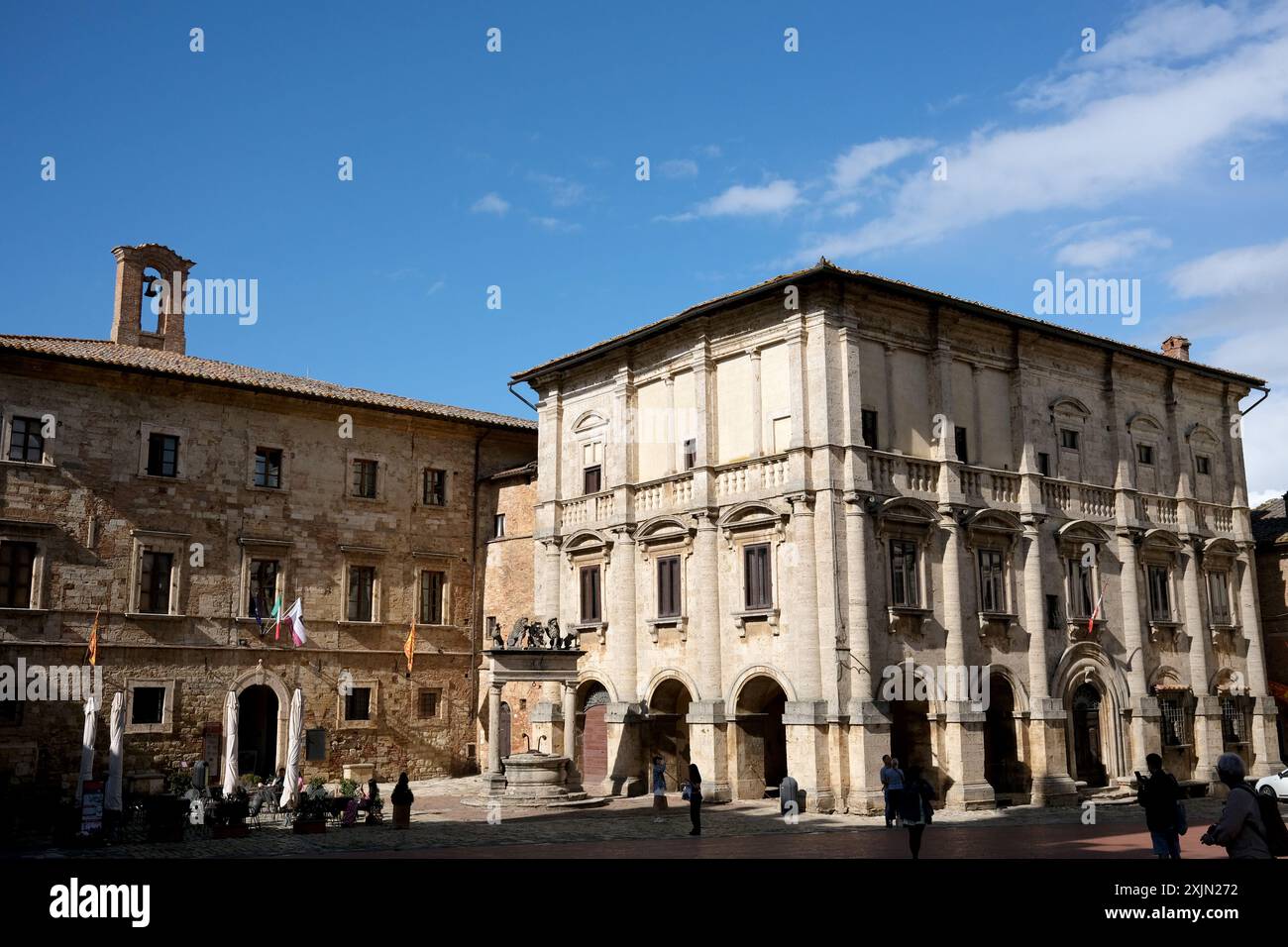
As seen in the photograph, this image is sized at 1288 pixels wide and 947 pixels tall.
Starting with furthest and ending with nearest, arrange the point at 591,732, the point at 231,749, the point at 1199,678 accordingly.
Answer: the point at 1199,678
the point at 591,732
the point at 231,749

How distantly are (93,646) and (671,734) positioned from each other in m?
15.1

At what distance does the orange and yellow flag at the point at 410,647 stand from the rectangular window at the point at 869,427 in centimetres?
1519

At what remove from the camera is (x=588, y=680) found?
31.3 metres

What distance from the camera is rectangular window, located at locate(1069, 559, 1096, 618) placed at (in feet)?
98.3

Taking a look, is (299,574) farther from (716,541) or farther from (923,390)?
(923,390)

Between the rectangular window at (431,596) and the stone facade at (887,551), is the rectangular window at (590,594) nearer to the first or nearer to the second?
the stone facade at (887,551)

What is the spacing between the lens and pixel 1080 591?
30203 mm

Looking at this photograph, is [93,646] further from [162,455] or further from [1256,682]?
[1256,682]

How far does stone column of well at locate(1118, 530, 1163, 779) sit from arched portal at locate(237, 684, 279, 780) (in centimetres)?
2414

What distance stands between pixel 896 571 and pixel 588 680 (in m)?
9.59

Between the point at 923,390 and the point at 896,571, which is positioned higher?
the point at 923,390

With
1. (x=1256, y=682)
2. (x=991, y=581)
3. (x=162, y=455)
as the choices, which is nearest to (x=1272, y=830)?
(x=991, y=581)

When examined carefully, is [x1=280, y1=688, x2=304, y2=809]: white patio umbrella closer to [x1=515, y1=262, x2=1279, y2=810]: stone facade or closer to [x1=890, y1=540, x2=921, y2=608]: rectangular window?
[x1=515, y1=262, x2=1279, y2=810]: stone facade
